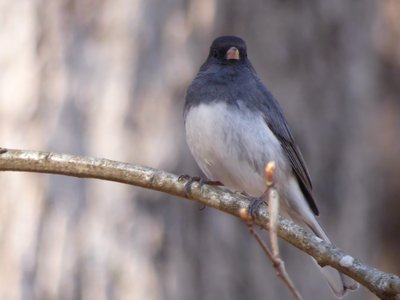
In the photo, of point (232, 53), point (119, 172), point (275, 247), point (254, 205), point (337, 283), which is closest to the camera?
point (275, 247)

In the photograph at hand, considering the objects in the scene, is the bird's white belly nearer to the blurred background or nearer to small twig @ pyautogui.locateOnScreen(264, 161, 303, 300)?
the blurred background

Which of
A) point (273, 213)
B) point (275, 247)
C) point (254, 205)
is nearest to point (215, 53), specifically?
point (254, 205)

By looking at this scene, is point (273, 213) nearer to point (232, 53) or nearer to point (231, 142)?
point (231, 142)

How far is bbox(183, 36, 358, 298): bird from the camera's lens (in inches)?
125

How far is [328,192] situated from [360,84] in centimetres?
69

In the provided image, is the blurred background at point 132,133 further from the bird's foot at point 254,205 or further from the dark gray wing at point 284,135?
the bird's foot at point 254,205

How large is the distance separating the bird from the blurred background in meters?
0.68

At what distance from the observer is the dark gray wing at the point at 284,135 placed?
3.38 meters

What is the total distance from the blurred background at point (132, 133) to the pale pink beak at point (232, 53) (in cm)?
74

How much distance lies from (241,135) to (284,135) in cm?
33

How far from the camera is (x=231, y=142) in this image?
10.5ft

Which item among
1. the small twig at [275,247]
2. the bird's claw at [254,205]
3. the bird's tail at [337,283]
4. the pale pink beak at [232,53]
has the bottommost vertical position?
the bird's tail at [337,283]

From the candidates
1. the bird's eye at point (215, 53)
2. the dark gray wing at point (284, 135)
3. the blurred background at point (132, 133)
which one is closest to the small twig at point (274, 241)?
the dark gray wing at point (284, 135)

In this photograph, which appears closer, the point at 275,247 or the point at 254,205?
the point at 275,247
